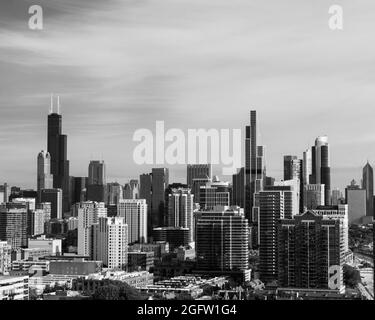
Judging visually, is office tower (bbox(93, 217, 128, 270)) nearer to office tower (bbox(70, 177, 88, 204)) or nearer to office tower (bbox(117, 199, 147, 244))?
office tower (bbox(117, 199, 147, 244))

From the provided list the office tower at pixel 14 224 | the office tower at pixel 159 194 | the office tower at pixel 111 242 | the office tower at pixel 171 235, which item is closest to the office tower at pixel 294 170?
the office tower at pixel 159 194

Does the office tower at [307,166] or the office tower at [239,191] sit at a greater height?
the office tower at [307,166]

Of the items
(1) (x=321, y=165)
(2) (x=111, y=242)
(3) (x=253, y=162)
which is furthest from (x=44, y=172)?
(2) (x=111, y=242)

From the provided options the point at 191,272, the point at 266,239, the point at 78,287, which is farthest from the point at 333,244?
the point at 78,287

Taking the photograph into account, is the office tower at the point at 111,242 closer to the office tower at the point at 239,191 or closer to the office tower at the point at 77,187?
the office tower at the point at 77,187

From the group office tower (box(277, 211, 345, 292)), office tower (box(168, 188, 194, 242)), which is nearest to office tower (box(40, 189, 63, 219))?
office tower (box(168, 188, 194, 242))

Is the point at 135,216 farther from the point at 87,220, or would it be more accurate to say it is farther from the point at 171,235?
the point at 87,220

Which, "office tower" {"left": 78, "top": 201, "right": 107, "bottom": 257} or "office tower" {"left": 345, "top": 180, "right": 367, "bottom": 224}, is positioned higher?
"office tower" {"left": 345, "top": 180, "right": 367, "bottom": 224}
